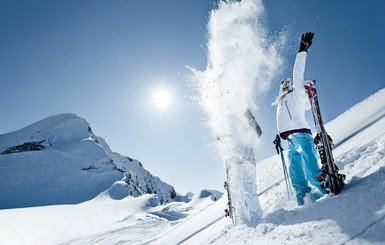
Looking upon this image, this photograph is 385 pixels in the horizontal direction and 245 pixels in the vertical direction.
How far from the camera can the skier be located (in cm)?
330

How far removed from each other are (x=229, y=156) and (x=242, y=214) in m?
1.00

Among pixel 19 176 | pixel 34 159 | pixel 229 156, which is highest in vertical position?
pixel 34 159

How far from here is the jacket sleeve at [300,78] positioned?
3.31 metres

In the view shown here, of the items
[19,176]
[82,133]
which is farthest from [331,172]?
[82,133]

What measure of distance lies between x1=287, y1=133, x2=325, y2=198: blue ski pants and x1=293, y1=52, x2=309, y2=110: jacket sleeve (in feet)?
A: 2.00

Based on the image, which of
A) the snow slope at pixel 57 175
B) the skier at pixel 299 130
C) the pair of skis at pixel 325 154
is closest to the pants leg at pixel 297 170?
the skier at pixel 299 130

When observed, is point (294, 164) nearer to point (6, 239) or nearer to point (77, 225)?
point (6, 239)

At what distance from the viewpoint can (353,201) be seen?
2.13 m

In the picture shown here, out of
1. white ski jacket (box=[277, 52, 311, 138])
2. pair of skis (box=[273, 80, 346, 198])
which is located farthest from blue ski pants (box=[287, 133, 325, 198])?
pair of skis (box=[273, 80, 346, 198])

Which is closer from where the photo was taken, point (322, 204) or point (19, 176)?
point (322, 204)

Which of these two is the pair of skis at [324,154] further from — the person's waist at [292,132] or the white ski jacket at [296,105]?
the person's waist at [292,132]

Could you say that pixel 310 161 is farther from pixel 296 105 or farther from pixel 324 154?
pixel 296 105

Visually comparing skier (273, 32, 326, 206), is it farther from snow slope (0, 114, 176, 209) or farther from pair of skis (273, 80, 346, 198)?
snow slope (0, 114, 176, 209)

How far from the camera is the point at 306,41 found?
10.8ft
